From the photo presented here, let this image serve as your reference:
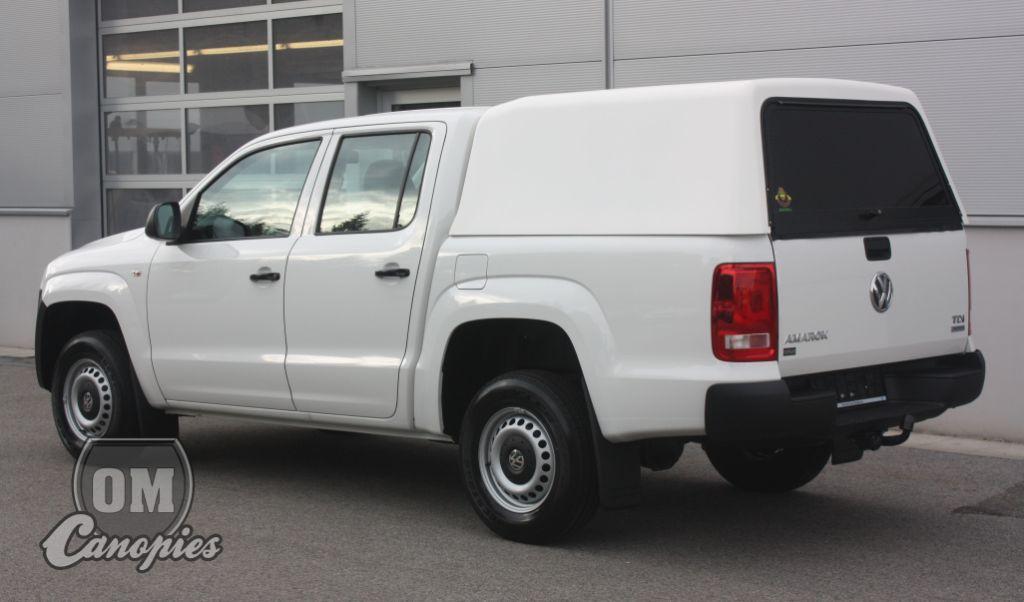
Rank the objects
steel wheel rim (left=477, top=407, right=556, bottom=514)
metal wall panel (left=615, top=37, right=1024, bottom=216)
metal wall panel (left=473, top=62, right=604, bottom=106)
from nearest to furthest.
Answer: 1. steel wheel rim (left=477, top=407, right=556, bottom=514)
2. metal wall panel (left=615, top=37, right=1024, bottom=216)
3. metal wall panel (left=473, top=62, right=604, bottom=106)

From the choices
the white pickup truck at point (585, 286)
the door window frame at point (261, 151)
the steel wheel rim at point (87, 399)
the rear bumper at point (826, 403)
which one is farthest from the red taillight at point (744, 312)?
the steel wheel rim at point (87, 399)

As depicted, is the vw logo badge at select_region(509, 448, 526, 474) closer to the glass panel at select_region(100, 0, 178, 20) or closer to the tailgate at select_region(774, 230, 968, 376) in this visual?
the tailgate at select_region(774, 230, 968, 376)

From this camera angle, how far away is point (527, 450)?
6.06 meters

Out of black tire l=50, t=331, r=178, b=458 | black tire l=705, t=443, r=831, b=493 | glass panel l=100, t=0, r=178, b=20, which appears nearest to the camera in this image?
black tire l=705, t=443, r=831, b=493

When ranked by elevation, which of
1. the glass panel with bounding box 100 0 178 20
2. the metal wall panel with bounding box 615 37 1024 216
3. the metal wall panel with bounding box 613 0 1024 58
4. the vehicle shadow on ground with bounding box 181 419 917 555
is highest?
the glass panel with bounding box 100 0 178 20

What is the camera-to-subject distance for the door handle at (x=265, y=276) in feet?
23.0

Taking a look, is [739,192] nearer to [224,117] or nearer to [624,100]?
[624,100]

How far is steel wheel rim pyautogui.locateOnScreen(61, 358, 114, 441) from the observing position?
7945 millimetres

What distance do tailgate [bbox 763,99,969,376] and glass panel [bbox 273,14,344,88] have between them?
7.67 m

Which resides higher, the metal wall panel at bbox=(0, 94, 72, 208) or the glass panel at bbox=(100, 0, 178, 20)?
the glass panel at bbox=(100, 0, 178, 20)

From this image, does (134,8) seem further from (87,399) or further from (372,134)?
(372,134)

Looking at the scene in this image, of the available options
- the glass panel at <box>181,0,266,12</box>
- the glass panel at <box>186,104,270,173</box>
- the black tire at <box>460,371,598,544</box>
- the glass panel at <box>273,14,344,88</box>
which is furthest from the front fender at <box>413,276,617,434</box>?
the glass panel at <box>181,0,266,12</box>

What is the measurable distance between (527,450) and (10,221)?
10216 millimetres

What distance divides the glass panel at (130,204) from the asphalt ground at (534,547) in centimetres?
628
